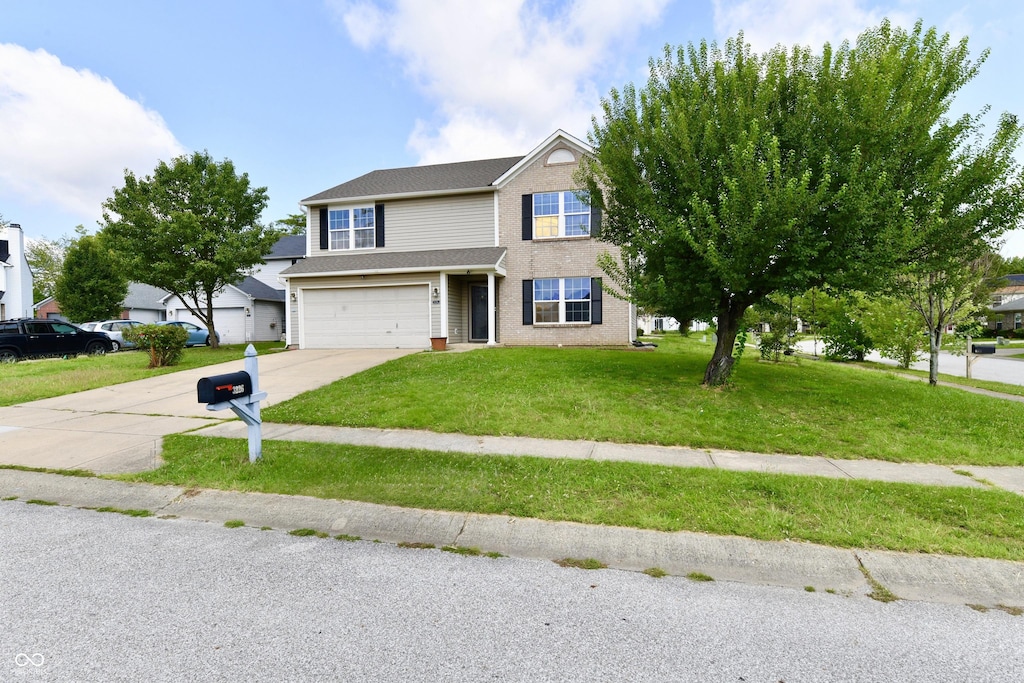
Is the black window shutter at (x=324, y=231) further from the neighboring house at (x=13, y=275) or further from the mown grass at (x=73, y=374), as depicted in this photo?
the neighboring house at (x=13, y=275)

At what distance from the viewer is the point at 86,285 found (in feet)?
98.6

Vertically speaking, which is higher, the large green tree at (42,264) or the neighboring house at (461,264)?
the large green tree at (42,264)

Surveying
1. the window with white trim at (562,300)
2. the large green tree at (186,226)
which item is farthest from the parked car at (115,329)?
the window with white trim at (562,300)

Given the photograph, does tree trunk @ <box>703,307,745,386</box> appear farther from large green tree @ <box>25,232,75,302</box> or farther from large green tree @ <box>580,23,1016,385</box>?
large green tree @ <box>25,232,75,302</box>

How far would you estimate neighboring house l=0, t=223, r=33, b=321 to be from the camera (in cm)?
3133

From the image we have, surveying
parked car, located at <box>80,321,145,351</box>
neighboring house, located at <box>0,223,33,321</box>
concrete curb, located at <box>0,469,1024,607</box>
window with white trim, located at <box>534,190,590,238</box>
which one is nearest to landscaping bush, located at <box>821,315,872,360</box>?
window with white trim, located at <box>534,190,590,238</box>

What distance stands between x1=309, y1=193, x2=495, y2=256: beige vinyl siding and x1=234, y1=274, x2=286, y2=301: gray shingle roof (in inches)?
493

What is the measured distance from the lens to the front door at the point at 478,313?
59.2 ft

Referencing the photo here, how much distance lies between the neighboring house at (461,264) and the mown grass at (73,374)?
4.18 meters

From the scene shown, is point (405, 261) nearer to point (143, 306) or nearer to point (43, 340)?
point (43, 340)

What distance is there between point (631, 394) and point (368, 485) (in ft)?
16.9

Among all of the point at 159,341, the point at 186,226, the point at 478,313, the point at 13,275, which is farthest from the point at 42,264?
the point at 478,313

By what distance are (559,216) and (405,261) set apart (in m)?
5.54

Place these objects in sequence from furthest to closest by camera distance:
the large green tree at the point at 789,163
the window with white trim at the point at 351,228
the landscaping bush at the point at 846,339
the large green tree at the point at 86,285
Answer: the large green tree at the point at 86,285
the landscaping bush at the point at 846,339
the window with white trim at the point at 351,228
the large green tree at the point at 789,163
